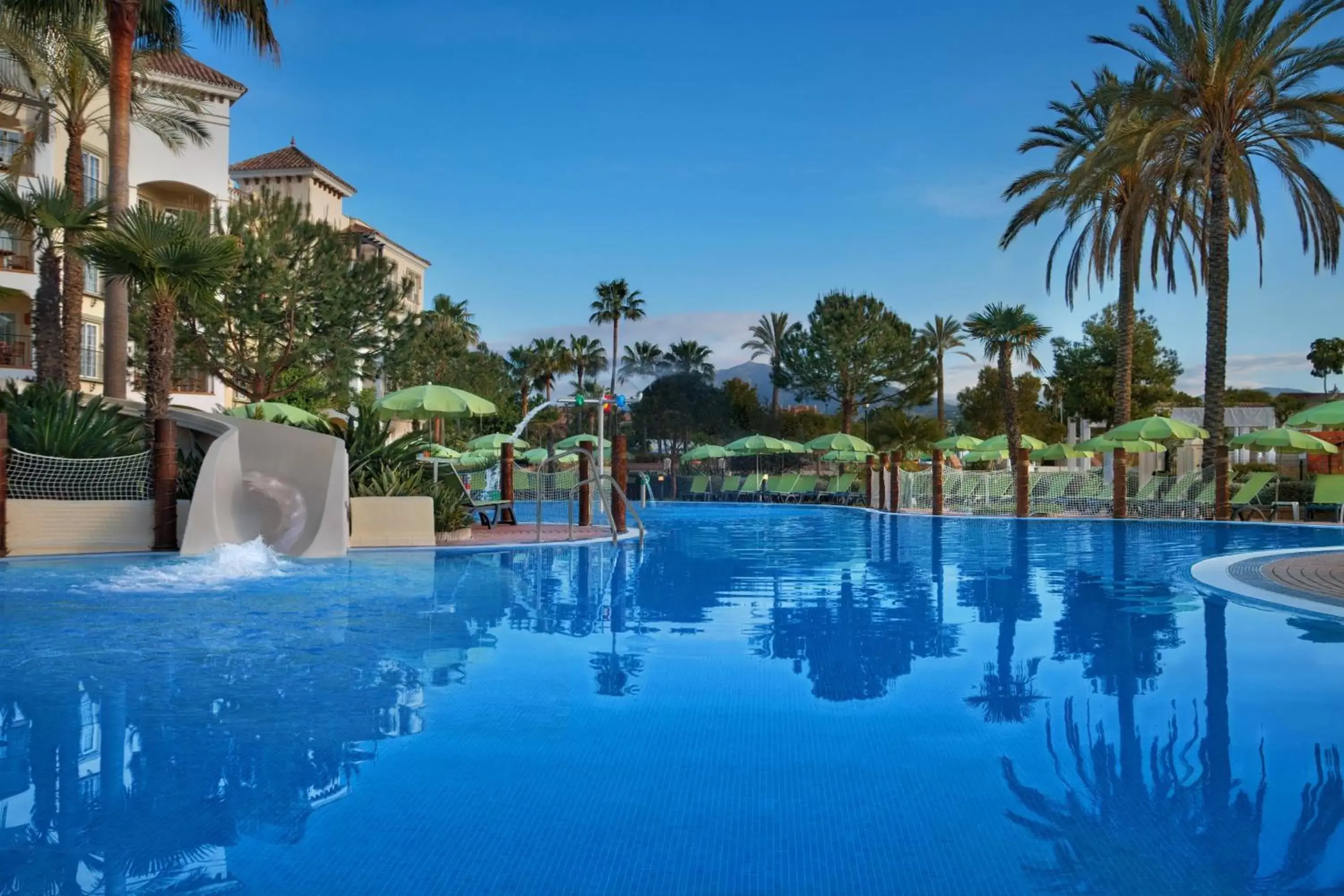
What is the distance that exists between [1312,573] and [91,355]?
26.8 meters

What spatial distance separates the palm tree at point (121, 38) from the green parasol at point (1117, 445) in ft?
65.0

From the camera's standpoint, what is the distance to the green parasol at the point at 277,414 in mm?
18328

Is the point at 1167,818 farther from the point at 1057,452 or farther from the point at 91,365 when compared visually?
the point at 91,365

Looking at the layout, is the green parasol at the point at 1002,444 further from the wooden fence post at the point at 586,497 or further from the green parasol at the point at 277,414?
the green parasol at the point at 277,414

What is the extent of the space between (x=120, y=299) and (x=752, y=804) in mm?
16074

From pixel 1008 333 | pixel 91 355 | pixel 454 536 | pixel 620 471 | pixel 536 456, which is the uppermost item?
pixel 1008 333

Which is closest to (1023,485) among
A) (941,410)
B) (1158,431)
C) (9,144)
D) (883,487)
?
(1158,431)

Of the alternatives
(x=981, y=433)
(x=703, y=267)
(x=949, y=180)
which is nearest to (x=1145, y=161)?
(x=949, y=180)

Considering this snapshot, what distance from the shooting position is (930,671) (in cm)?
631

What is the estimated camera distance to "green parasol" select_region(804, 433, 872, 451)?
32.3 meters

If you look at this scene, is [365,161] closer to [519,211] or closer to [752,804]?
[519,211]

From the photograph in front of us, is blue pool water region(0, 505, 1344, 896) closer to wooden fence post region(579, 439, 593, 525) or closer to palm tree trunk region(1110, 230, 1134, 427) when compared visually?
wooden fence post region(579, 439, 593, 525)

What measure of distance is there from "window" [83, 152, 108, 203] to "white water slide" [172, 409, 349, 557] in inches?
639

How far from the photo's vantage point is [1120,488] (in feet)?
76.0
